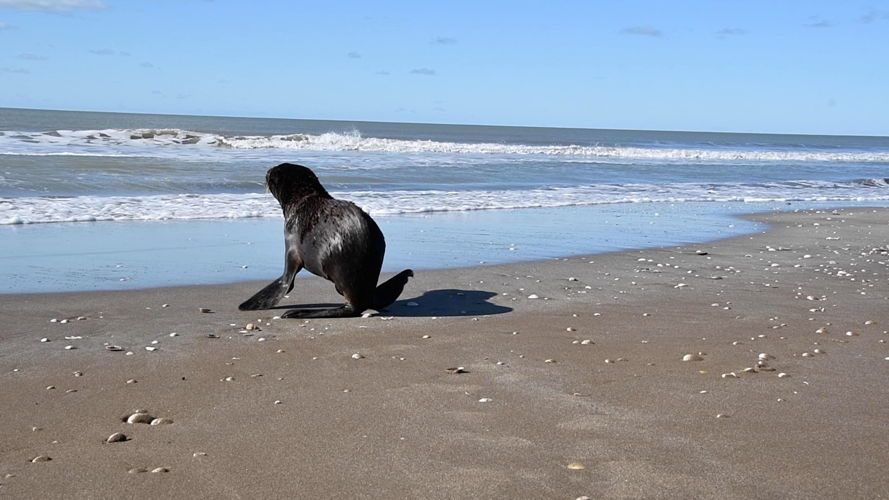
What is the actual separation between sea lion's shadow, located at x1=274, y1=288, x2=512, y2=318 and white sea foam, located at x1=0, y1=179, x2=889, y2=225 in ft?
22.7

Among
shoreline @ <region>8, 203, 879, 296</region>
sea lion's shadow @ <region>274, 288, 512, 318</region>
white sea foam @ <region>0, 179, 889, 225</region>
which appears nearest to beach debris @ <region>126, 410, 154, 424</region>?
sea lion's shadow @ <region>274, 288, 512, 318</region>

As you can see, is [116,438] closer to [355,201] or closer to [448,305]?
[448,305]

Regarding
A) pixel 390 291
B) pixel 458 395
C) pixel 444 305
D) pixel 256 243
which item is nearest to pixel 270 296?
pixel 390 291

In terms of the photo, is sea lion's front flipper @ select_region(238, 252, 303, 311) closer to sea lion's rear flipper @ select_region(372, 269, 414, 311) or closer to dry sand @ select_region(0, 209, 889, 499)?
dry sand @ select_region(0, 209, 889, 499)

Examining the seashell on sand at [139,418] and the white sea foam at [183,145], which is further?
the white sea foam at [183,145]

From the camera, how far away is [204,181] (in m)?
22.0

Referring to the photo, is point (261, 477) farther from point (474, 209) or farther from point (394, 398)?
point (474, 209)

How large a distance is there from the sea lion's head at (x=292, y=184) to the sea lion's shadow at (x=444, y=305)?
1018mm

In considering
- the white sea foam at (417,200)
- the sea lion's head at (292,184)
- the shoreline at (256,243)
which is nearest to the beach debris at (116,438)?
the sea lion's head at (292,184)

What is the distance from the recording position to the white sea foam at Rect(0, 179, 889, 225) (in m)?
14.8

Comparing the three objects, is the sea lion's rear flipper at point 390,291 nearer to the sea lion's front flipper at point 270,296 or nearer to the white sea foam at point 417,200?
the sea lion's front flipper at point 270,296

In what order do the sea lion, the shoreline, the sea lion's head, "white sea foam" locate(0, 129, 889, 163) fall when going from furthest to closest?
"white sea foam" locate(0, 129, 889, 163)
the shoreline
the sea lion's head
the sea lion

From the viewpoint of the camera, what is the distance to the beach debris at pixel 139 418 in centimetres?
490

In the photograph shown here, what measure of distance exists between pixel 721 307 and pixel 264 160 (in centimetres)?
2520
